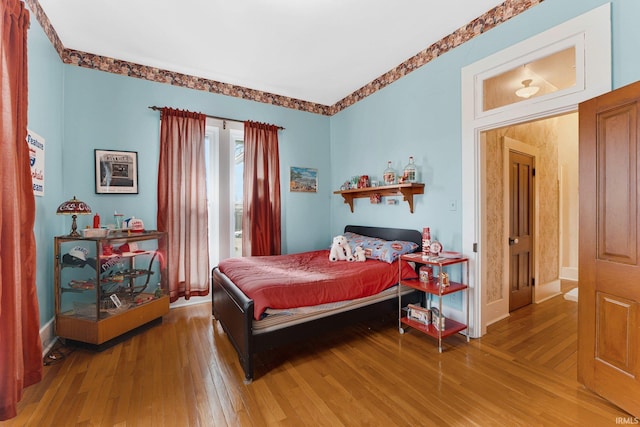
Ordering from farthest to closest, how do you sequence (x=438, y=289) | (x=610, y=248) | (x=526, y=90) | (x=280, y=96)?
(x=280, y=96) < (x=438, y=289) < (x=526, y=90) < (x=610, y=248)

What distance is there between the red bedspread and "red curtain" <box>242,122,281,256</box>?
0.67 meters

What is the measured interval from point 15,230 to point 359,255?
280cm

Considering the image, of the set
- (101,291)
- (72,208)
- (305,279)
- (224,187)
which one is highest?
(224,187)

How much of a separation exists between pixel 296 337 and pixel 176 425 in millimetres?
961

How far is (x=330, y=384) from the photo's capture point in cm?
205

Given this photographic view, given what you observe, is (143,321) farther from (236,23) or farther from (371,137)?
(371,137)

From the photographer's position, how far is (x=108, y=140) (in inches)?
126

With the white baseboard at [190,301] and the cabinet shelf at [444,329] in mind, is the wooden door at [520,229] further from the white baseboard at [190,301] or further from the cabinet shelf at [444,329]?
the white baseboard at [190,301]

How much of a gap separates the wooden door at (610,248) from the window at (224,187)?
372cm

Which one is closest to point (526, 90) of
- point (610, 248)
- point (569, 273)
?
point (610, 248)

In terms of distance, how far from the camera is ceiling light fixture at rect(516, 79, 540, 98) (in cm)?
231

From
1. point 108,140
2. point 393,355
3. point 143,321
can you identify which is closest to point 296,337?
point 393,355

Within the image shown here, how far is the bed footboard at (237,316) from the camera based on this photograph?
2.06 metres

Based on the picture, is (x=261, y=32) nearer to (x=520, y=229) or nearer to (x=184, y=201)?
(x=184, y=201)
